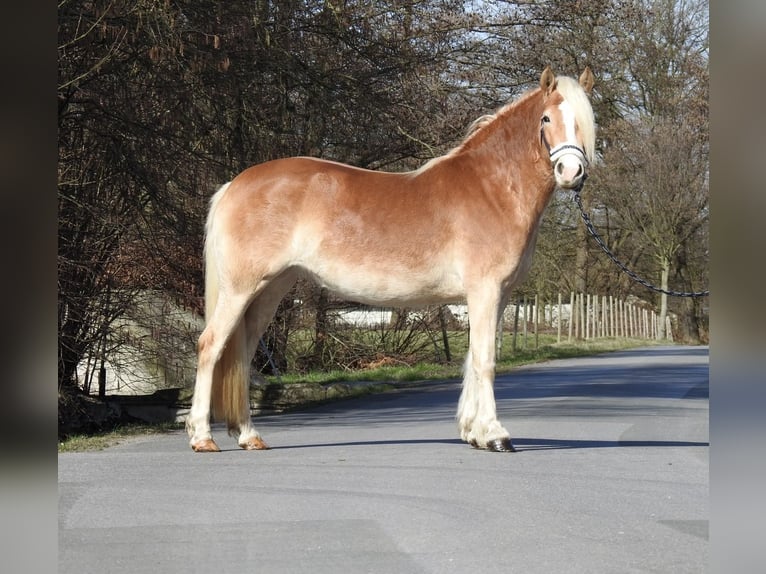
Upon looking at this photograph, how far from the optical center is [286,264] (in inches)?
345

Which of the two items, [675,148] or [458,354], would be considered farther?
[675,148]

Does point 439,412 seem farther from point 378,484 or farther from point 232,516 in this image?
point 232,516

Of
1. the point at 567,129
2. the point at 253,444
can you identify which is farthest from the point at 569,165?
the point at 253,444

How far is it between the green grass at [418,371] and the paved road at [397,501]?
0.65 m

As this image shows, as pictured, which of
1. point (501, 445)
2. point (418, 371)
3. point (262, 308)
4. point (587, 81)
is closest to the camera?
point (501, 445)

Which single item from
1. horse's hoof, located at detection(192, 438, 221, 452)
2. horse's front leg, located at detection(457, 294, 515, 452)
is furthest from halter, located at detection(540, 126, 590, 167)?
horse's hoof, located at detection(192, 438, 221, 452)

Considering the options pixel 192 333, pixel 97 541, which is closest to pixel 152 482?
pixel 97 541

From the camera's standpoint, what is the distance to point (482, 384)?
8.36 metres

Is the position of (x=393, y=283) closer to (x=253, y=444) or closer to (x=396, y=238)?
(x=396, y=238)

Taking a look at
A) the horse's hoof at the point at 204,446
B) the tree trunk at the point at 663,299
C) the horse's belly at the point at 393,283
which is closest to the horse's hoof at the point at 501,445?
the horse's belly at the point at 393,283

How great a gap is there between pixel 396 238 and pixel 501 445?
187 cm

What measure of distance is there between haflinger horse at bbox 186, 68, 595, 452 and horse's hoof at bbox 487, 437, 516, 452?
0.04 metres

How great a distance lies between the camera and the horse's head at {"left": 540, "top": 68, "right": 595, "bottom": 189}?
8.23 metres
